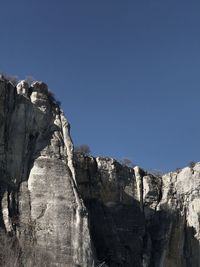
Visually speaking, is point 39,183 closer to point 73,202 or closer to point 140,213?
point 73,202

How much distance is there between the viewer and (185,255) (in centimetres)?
5084

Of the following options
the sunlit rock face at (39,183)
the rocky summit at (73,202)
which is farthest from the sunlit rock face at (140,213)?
the sunlit rock face at (39,183)

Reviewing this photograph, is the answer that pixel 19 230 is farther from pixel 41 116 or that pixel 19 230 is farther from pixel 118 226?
pixel 118 226

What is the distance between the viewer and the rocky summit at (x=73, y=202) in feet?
128

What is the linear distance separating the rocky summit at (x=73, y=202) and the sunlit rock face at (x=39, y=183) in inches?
2.1

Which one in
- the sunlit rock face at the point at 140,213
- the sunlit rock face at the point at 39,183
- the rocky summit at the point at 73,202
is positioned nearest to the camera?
the sunlit rock face at the point at 39,183

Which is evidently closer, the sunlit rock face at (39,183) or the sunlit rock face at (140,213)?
the sunlit rock face at (39,183)

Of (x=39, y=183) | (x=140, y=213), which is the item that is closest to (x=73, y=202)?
(x=39, y=183)

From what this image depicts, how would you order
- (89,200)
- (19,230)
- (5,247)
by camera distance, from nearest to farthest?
(5,247)
(19,230)
(89,200)

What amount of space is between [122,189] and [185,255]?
612cm

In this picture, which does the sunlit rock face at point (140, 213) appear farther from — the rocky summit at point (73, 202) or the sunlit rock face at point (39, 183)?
the sunlit rock face at point (39, 183)

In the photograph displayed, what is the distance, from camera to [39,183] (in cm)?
4091

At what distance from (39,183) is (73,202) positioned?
211 centimetres

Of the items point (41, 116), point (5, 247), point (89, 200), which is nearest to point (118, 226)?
point (89, 200)
